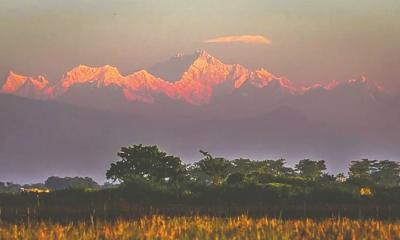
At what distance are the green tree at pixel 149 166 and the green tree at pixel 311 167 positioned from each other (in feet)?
194

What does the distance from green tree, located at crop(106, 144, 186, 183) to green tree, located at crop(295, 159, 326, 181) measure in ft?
194

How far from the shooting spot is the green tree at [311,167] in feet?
393

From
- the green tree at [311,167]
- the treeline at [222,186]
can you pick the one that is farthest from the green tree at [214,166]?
the green tree at [311,167]

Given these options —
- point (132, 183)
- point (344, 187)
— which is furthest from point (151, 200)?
point (344, 187)

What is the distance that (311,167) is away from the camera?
123188mm

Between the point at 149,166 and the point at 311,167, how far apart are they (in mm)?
65439

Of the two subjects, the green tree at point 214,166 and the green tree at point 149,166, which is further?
the green tree at point 214,166

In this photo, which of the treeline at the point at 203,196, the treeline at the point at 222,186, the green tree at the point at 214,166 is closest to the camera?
the treeline at the point at 203,196

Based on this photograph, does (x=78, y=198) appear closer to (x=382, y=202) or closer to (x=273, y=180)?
(x=273, y=180)

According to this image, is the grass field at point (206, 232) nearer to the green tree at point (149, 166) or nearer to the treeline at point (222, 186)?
the treeline at point (222, 186)

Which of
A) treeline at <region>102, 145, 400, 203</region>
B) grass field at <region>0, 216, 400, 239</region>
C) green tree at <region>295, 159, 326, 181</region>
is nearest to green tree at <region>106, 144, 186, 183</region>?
treeline at <region>102, 145, 400, 203</region>

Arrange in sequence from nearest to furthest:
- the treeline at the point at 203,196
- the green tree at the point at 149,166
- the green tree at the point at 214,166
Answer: the treeline at the point at 203,196 → the green tree at the point at 149,166 → the green tree at the point at 214,166

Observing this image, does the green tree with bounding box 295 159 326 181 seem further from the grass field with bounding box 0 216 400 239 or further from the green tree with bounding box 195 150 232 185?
the grass field with bounding box 0 216 400 239

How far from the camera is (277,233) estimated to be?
2456 centimetres
